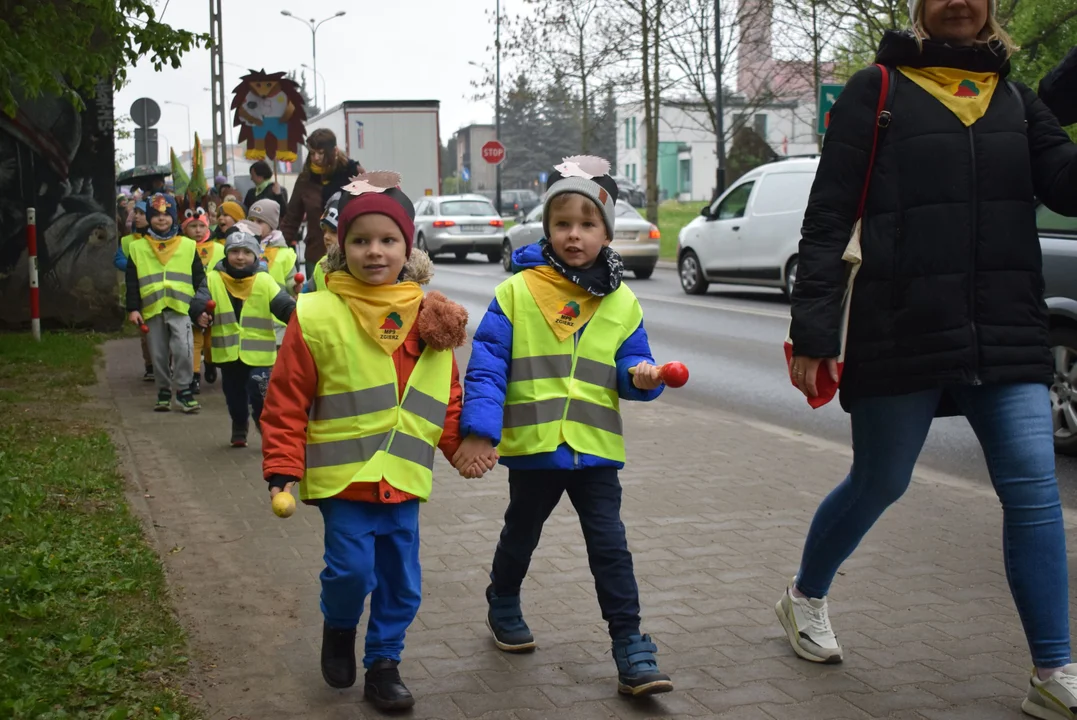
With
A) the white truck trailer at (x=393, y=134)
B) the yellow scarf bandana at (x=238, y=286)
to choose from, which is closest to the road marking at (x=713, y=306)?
the yellow scarf bandana at (x=238, y=286)

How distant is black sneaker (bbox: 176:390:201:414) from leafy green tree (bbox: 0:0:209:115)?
2.19 metres

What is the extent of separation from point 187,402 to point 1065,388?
6.02m

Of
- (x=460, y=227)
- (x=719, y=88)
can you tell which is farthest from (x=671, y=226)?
(x=460, y=227)

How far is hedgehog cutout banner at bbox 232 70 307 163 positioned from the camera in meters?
15.0

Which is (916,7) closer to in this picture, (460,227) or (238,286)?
(238,286)

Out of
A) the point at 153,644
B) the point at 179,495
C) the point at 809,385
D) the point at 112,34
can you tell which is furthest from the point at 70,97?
the point at 809,385

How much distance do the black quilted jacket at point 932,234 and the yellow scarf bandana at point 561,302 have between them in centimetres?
65

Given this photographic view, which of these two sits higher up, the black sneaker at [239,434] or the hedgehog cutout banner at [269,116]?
the hedgehog cutout banner at [269,116]

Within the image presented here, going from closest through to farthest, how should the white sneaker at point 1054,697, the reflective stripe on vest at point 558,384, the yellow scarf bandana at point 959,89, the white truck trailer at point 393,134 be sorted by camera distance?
1. the white sneaker at point 1054,697
2. the yellow scarf bandana at point 959,89
3. the reflective stripe on vest at point 558,384
4. the white truck trailer at point 393,134

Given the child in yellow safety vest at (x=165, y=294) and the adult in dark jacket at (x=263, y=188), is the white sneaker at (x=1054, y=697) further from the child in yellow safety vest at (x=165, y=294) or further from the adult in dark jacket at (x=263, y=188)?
the adult in dark jacket at (x=263, y=188)

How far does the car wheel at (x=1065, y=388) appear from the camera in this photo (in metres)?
8.02

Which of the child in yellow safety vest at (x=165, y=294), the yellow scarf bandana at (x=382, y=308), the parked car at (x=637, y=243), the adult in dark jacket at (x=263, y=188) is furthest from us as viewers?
the parked car at (x=637, y=243)

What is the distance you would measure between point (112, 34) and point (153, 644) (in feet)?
20.3

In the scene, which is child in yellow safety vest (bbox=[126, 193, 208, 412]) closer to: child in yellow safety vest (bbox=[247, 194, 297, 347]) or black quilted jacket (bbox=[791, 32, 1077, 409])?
child in yellow safety vest (bbox=[247, 194, 297, 347])
